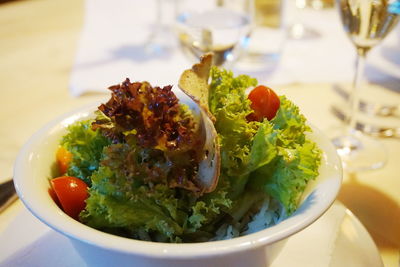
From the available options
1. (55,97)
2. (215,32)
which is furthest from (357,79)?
(55,97)

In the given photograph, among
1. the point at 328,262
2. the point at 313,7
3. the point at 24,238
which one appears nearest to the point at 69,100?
the point at 24,238

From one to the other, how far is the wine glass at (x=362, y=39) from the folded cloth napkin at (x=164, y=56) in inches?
11.0

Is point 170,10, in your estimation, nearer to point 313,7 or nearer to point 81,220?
point 313,7

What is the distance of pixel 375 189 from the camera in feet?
2.73

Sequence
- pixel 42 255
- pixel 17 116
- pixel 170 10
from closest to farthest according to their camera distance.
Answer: pixel 42 255 < pixel 17 116 < pixel 170 10

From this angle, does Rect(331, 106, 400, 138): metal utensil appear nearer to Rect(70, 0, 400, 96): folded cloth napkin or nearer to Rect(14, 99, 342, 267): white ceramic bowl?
Rect(70, 0, 400, 96): folded cloth napkin

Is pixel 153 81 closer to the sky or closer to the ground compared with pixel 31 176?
closer to the ground

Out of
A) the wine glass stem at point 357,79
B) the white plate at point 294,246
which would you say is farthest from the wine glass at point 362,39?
the white plate at point 294,246

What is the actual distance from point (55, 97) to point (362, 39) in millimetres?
788

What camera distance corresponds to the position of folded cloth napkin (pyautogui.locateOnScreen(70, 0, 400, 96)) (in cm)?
129

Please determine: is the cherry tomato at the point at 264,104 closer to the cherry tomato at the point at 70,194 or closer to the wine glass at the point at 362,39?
the cherry tomato at the point at 70,194

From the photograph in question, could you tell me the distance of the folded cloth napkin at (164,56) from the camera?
1.29m

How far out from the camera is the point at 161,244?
0.44 meters

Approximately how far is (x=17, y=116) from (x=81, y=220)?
66 centimetres
